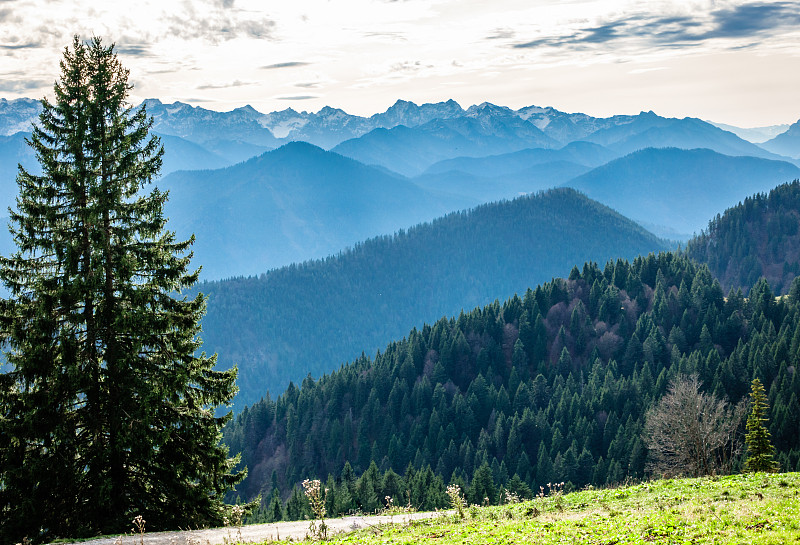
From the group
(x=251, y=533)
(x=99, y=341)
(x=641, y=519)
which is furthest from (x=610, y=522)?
(x=99, y=341)

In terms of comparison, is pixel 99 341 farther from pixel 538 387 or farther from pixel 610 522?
pixel 538 387

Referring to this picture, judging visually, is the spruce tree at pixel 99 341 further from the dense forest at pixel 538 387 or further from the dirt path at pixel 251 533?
the dense forest at pixel 538 387

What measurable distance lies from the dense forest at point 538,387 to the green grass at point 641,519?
52.2 m

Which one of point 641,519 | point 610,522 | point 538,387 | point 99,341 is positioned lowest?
point 538,387

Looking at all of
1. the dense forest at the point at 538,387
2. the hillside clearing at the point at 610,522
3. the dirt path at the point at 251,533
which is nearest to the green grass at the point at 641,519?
the hillside clearing at the point at 610,522

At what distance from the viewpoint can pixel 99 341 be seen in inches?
1067

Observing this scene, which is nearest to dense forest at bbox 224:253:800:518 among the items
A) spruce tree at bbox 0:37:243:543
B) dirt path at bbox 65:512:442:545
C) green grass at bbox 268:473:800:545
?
dirt path at bbox 65:512:442:545

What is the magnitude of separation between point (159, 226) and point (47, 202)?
4496 mm

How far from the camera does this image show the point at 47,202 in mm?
26562

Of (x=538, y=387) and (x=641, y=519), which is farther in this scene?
(x=538, y=387)

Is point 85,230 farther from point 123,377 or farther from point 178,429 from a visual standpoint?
point 178,429

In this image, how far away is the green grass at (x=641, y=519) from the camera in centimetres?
1880

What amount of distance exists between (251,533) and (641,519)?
14.8m

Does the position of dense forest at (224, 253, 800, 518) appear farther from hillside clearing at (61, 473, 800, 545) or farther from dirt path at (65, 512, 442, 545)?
hillside clearing at (61, 473, 800, 545)
